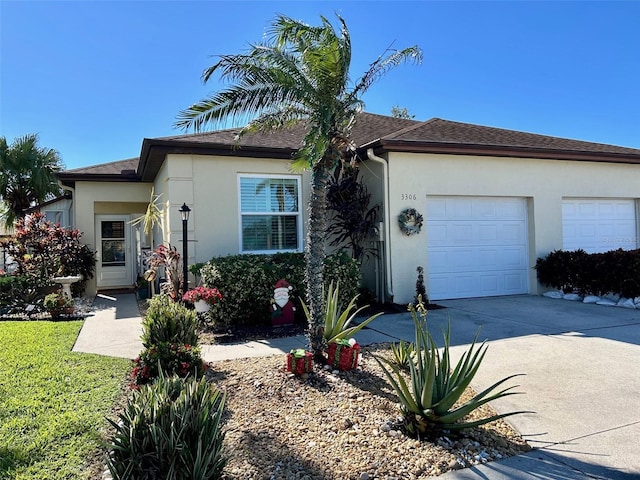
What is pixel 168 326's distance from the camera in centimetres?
508

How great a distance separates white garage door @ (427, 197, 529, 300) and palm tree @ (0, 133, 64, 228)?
49.7 ft

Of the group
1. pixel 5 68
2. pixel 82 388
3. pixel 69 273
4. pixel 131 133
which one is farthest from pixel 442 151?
pixel 131 133

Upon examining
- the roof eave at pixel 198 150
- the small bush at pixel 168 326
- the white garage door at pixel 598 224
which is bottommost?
the small bush at pixel 168 326

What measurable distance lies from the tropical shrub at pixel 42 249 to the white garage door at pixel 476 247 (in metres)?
9.61

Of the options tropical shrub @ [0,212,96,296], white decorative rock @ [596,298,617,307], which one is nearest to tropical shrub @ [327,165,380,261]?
white decorative rock @ [596,298,617,307]

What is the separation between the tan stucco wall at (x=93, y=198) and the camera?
41.7ft

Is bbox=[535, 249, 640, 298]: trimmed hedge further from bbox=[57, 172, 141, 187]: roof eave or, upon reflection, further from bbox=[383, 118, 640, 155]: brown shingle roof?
bbox=[57, 172, 141, 187]: roof eave

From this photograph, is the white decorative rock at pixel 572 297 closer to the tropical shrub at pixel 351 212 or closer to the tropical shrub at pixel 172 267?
the tropical shrub at pixel 351 212

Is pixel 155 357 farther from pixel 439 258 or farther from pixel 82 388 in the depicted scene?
pixel 439 258

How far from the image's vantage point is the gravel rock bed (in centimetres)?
302

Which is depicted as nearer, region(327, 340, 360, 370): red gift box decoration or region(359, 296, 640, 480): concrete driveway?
region(359, 296, 640, 480): concrete driveway

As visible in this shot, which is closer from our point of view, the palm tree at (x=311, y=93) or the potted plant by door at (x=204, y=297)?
the palm tree at (x=311, y=93)

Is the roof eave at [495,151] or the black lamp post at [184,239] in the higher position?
the roof eave at [495,151]

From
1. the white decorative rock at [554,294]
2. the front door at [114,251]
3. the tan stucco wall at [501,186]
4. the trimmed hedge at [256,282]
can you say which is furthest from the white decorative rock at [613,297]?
the front door at [114,251]
